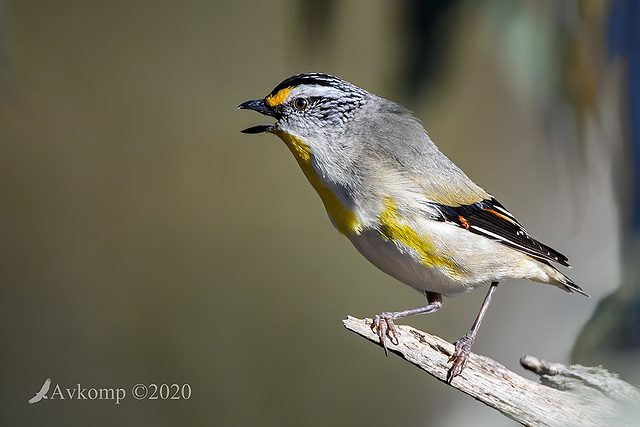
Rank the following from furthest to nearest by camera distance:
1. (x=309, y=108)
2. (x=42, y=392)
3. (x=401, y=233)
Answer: (x=42, y=392) < (x=309, y=108) < (x=401, y=233)

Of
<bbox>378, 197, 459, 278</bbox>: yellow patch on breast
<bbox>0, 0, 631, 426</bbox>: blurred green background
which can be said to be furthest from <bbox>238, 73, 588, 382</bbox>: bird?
<bbox>0, 0, 631, 426</bbox>: blurred green background

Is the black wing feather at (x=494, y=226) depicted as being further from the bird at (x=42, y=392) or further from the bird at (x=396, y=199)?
the bird at (x=42, y=392)

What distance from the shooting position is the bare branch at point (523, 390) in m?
1.83

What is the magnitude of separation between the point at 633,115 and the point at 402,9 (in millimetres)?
1065

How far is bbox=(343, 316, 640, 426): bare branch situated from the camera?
1.83 metres

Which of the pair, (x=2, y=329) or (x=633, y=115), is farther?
(x=2, y=329)

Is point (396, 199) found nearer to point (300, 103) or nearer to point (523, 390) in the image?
point (300, 103)

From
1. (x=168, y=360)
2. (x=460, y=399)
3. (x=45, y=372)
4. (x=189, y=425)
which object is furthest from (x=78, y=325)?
(x=460, y=399)

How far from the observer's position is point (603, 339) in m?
2.29

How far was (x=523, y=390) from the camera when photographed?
6.11 ft

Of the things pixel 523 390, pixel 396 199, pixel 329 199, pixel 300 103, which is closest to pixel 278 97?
pixel 300 103

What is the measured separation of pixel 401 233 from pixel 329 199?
255mm

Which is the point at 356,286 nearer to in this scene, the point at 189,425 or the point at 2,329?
the point at 189,425

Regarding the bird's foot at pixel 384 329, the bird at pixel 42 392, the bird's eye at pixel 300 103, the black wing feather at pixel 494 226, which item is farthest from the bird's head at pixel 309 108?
the bird at pixel 42 392
